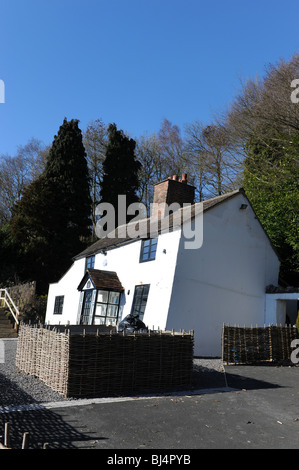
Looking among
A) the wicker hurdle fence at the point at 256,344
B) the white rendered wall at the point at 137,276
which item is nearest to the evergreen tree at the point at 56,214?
the white rendered wall at the point at 137,276

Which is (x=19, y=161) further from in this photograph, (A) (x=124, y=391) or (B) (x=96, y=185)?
(A) (x=124, y=391)

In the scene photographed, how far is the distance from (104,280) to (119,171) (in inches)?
790

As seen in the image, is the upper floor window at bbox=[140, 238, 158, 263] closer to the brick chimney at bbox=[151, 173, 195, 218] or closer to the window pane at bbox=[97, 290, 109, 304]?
the window pane at bbox=[97, 290, 109, 304]

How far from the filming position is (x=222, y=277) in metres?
17.9

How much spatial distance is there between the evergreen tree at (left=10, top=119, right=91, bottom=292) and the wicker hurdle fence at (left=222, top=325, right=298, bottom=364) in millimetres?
19749

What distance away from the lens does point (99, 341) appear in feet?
30.7

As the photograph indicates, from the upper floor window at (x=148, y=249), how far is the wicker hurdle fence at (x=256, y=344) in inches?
195

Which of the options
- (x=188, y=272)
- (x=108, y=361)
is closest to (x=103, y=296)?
(x=188, y=272)

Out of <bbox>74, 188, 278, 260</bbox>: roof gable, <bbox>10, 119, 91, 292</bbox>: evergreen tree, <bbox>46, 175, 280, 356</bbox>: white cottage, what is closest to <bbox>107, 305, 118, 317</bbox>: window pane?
<bbox>46, 175, 280, 356</bbox>: white cottage

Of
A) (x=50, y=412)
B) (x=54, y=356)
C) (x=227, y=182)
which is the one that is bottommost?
(x=50, y=412)

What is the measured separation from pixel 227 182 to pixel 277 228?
812cm

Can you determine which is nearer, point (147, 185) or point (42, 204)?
point (42, 204)

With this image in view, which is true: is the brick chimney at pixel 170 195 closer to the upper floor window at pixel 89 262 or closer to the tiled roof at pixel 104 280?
the tiled roof at pixel 104 280

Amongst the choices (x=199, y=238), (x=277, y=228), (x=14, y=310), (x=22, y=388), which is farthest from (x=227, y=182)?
(x=22, y=388)
